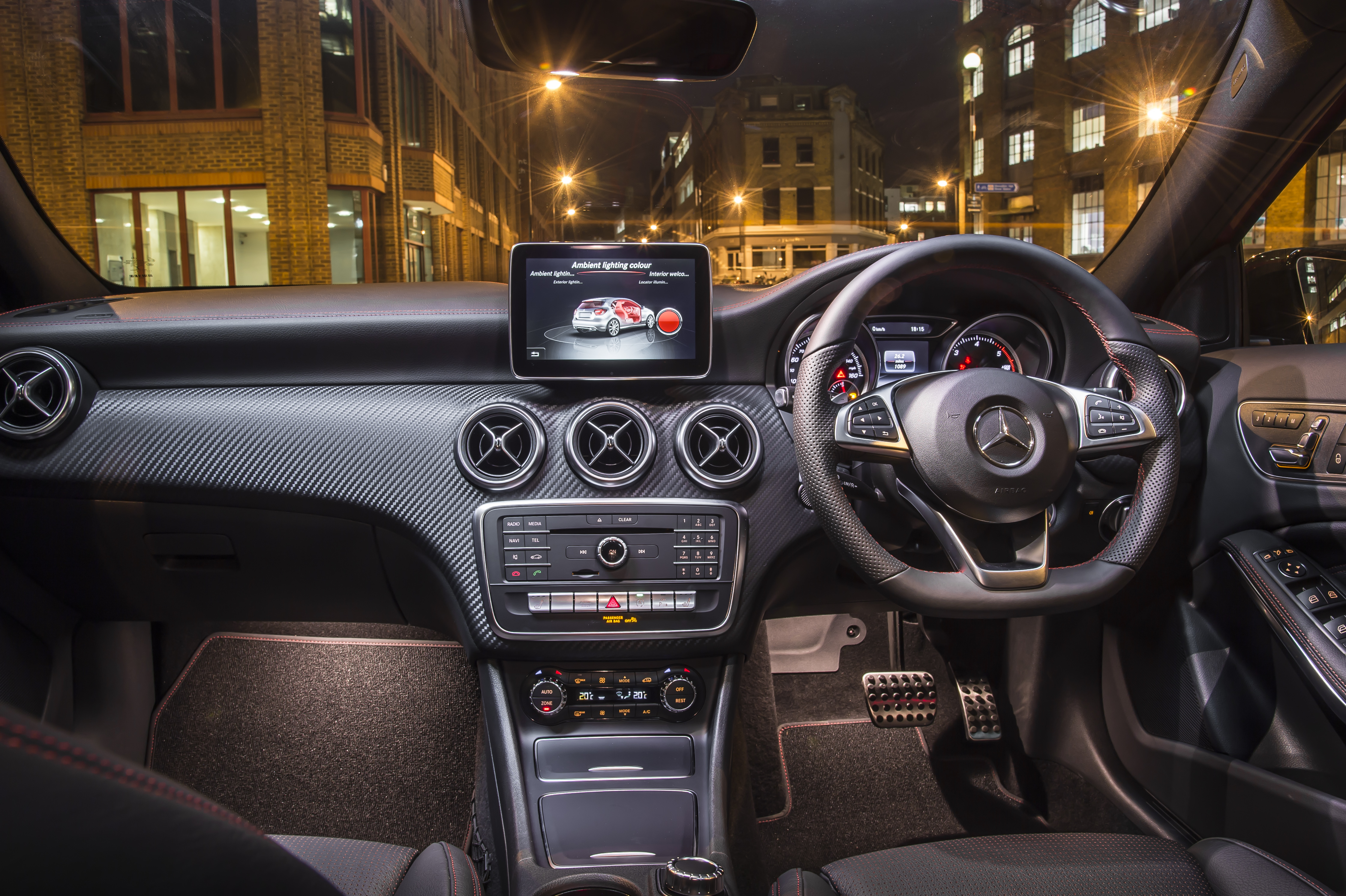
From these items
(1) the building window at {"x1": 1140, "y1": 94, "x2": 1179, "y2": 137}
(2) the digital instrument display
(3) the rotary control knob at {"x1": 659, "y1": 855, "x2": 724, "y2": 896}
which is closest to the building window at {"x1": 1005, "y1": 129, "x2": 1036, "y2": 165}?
(1) the building window at {"x1": 1140, "y1": 94, "x2": 1179, "y2": 137}

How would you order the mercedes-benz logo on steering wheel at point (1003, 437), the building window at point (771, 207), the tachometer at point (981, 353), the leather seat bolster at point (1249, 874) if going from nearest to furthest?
the leather seat bolster at point (1249, 874)
the mercedes-benz logo on steering wheel at point (1003, 437)
the tachometer at point (981, 353)
the building window at point (771, 207)

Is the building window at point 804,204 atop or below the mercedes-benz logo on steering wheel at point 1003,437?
atop

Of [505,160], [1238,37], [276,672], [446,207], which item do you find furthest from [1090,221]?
[446,207]

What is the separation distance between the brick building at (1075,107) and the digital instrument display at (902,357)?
30cm

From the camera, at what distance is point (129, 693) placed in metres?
2.36

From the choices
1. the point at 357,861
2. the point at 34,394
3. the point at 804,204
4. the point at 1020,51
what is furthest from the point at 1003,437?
the point at 1020,51

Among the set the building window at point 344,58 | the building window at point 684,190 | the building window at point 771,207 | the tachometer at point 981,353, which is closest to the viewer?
the tachometer at point 981,353

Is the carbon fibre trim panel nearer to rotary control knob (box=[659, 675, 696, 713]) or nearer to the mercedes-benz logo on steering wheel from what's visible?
rotary control knob (box=[659, 675, 696, 713])

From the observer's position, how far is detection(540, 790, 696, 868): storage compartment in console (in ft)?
5.26

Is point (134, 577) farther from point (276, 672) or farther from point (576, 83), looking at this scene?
point (576, 83)

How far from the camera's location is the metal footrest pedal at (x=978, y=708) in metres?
2.45

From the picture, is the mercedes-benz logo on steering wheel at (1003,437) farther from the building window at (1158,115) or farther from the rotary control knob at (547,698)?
the building window at (1158,115)

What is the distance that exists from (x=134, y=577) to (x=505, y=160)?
5.58 feet

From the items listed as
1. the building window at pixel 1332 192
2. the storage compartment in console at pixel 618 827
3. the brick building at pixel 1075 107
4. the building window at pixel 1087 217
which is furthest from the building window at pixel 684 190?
the building window at pixel 1332 192
